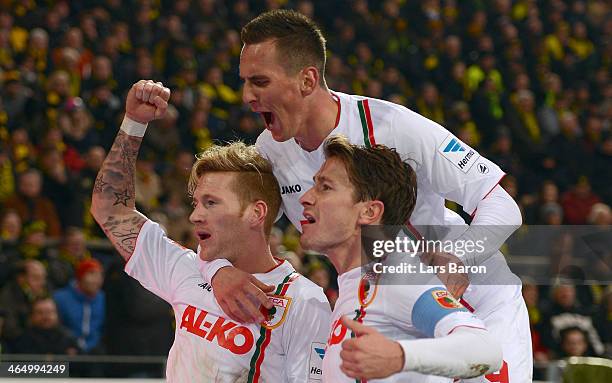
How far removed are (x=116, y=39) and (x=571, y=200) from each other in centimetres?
581

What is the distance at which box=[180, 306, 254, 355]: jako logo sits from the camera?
3871mm

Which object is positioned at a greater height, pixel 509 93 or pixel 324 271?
pixel 509 93

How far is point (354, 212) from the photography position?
135 inches

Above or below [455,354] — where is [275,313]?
above

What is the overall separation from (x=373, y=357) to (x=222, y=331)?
4.03ft

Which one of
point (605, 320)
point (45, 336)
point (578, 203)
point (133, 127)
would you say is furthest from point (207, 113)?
point (133, 127)

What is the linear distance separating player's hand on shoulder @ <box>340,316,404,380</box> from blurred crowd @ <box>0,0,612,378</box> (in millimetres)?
3337

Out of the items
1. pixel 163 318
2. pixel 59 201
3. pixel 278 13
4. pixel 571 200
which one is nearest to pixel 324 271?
pixel 163 318

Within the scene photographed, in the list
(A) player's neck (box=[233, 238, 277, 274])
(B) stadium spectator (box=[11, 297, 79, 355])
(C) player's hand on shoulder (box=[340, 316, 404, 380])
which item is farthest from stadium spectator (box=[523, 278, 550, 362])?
(C) player's hand on shoulder (box=[340, 316, 404, 380])

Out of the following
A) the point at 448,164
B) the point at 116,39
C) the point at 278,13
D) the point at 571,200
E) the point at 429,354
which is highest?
the point at 116,39

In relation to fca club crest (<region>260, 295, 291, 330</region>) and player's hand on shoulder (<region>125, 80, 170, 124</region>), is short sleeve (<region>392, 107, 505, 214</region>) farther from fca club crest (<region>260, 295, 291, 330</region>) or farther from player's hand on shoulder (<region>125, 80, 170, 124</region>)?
player's hand on shoulder (<region>125, 80, 170, 124</region>)

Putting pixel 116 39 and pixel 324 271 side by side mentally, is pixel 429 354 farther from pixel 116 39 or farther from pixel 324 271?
pixel 116 39

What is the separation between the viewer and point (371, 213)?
11.2ft

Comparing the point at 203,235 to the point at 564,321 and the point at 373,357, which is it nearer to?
the point at 373,357
